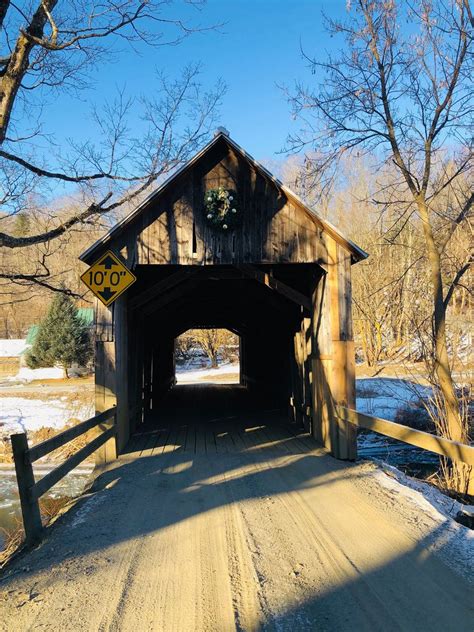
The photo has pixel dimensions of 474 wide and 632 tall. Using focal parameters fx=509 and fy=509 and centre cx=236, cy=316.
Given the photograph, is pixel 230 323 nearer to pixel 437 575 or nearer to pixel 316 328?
pixel 316 328

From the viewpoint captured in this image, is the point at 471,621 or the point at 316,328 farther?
the point at 316,328

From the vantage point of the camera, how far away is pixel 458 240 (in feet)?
39.5

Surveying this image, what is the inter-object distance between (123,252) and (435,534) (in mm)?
5277

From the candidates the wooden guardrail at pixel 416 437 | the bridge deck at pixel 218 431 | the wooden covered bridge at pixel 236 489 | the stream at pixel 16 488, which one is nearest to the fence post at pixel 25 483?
the wooden covered bridge at pixel 236 489

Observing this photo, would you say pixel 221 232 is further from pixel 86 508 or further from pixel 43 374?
pixel 43 374

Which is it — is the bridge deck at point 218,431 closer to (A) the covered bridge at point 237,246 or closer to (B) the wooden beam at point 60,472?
(A) the covered bridge at point 237,246

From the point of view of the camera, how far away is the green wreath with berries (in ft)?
24.1

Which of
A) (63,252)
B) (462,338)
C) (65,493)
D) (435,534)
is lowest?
(65,493)

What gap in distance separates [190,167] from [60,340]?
23682 mm

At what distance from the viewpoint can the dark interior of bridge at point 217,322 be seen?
31.3 feet

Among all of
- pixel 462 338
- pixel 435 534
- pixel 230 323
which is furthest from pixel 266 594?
pixel 230 323

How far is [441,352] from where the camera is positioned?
940cm

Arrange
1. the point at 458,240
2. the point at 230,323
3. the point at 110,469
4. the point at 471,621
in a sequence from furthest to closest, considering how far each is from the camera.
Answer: the point at 230,323, the point at 458,240, the point at 110,469, the point at 471,621

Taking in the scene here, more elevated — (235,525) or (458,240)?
(458,240)
